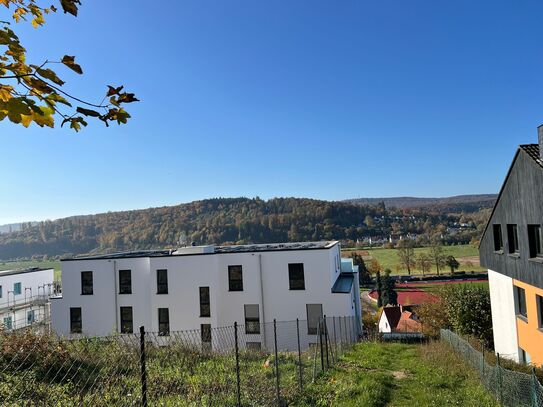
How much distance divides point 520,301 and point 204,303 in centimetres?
1611

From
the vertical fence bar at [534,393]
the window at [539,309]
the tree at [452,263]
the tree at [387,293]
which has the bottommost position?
the tree at [387,293]

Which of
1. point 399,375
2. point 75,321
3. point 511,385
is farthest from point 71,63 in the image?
point 75,321

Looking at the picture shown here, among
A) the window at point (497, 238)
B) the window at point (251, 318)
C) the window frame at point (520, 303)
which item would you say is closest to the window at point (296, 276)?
the window at point (251, 318)

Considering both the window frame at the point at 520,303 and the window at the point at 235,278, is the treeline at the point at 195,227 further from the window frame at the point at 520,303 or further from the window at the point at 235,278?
the window frame at the point at 520,303

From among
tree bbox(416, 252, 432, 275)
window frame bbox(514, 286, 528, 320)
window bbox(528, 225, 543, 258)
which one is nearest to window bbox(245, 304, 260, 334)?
window frame bbox(514, 286, 528, 320)

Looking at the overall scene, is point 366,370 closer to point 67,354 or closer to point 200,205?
point 67,354

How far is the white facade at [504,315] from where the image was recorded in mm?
16297

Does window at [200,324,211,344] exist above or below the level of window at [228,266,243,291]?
below

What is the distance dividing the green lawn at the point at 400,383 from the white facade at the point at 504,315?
21.7 ft

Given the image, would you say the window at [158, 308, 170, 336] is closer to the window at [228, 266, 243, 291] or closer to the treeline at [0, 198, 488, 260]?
the window at [228, 266, 243, 291]

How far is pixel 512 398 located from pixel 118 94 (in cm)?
770

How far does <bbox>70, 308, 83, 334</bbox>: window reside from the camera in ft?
Result: 84.1

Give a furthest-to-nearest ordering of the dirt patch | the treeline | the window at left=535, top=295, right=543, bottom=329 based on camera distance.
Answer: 1. the treeline
2. the window at left=535, top=295, right=543, bottom=329
3. the dirt patch

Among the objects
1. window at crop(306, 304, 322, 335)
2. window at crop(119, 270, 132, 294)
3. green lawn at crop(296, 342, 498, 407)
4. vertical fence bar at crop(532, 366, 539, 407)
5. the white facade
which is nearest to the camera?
vertical fence bar at crop(532, 366, 539, 407)
